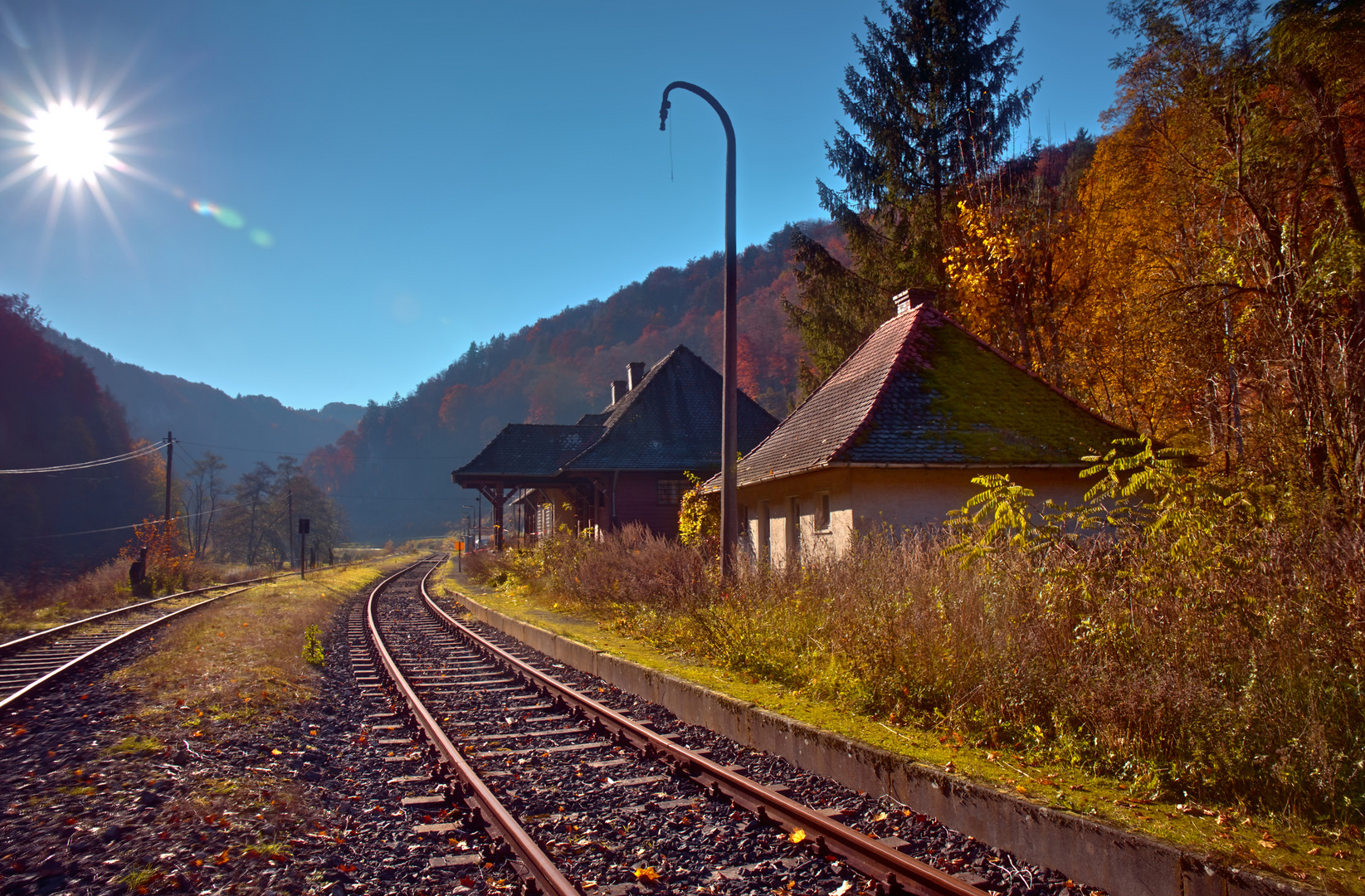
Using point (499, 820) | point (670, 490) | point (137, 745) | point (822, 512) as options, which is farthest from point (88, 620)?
point (499, 820)

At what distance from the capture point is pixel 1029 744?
568 cm

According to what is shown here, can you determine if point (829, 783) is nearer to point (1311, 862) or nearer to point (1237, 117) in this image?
point (1311, 862)

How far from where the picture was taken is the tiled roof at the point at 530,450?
3253 cm

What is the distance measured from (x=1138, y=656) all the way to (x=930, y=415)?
10281 millimetres

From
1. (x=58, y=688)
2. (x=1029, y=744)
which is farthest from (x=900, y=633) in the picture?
(x=58, y=688)

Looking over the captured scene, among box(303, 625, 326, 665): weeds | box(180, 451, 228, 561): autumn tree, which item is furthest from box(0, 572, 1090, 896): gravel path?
box(180, 451, 228, 561): autumn tree

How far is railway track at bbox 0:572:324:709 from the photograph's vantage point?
442 inches

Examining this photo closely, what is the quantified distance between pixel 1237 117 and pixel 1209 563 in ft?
33.9

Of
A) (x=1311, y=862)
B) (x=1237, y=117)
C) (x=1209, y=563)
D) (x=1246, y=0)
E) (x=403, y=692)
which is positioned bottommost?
(x=403, y=692)

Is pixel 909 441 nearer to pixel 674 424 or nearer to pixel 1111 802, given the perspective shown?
pixel 1111 802

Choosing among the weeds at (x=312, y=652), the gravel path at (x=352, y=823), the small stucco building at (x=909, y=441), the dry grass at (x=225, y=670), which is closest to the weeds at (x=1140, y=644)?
the gravel path at (x=352, y=823)

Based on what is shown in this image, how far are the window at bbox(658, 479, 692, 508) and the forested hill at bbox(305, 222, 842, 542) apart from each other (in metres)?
5.93

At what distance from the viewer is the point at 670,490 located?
29.7m

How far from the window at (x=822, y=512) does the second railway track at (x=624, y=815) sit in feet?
23.3
